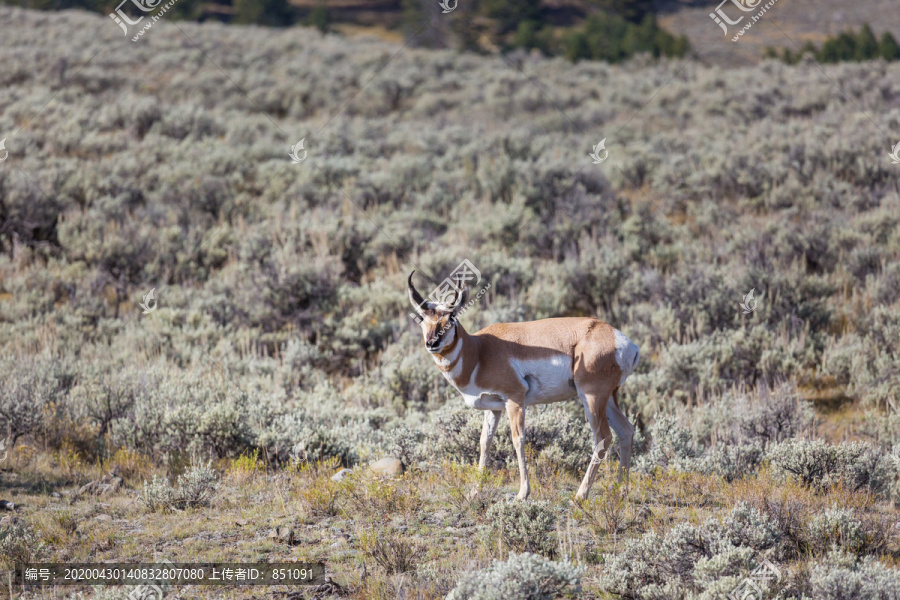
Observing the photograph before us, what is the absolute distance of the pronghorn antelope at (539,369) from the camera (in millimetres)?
5531

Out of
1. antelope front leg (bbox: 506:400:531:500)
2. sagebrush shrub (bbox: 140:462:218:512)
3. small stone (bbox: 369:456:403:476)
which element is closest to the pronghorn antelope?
antelope front leg (bbox: 506:400:531:500)

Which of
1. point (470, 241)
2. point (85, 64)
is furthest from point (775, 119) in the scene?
point (85, 64)

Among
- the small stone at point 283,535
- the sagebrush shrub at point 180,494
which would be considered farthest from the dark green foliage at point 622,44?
the small stone at point 283,535

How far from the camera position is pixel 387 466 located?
654 cm

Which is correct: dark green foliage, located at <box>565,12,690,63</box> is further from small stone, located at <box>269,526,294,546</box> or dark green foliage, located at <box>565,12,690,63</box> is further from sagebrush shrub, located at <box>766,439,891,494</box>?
small stone, located at <box>269,526,294,546</box>

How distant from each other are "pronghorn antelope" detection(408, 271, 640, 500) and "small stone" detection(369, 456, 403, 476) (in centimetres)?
105

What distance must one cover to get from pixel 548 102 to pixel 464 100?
3130mm

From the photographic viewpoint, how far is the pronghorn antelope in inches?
218

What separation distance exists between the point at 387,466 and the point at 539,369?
1873 mm

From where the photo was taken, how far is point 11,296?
11.3 meters

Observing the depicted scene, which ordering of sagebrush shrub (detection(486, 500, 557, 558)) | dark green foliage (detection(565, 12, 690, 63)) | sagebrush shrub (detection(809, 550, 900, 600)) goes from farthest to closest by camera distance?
dark green foliage (detection(565, 12, 690, 63)) < sagebrush shrub (detection(486, 500, 557, 558)) < sagebrush shrub (detection(809, 550, 900, 600))

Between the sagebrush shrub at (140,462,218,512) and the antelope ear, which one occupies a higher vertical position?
the antelope ear

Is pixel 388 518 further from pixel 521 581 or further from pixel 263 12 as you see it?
pixel 263 12
